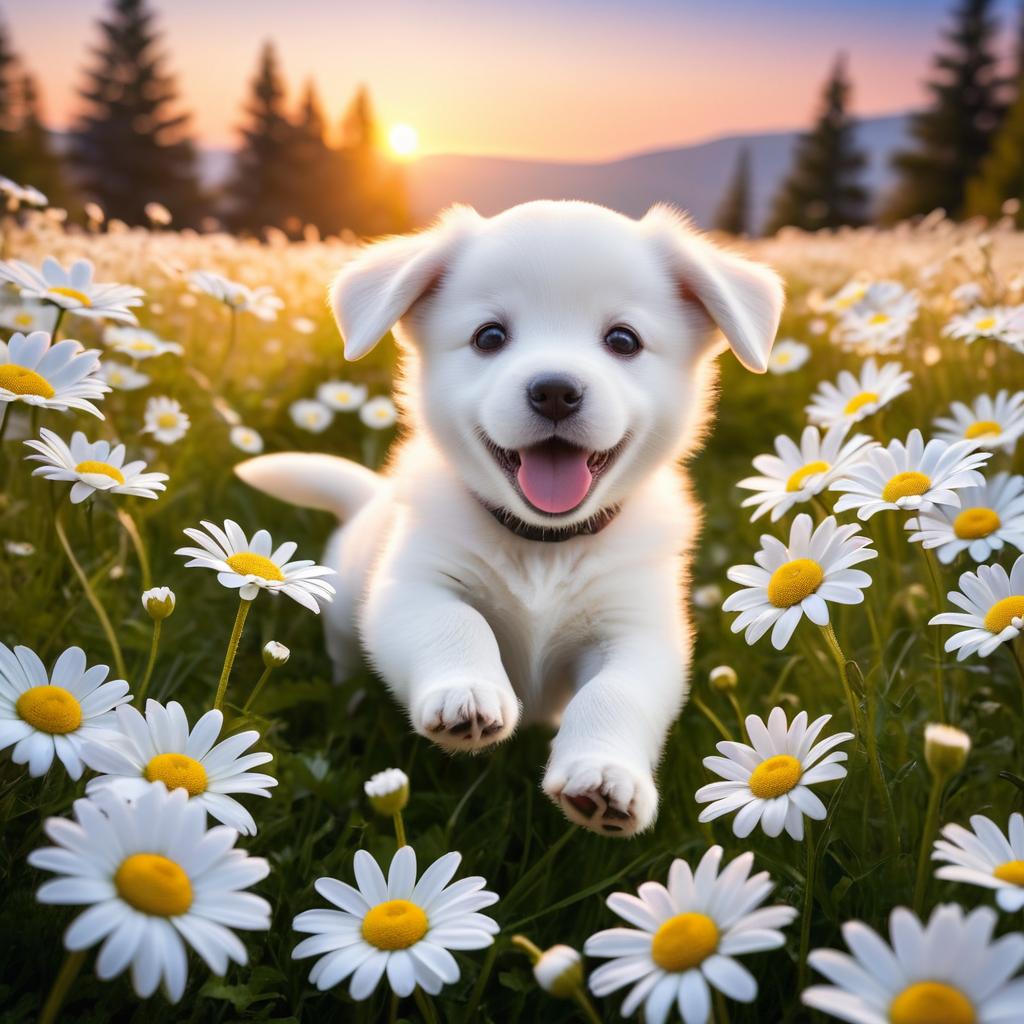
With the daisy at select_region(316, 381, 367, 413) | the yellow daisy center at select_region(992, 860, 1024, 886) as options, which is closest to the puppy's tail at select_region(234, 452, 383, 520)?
the daisy at select_region(316, 381, 367, 413)

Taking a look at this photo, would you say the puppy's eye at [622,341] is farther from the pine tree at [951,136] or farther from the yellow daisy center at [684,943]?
the pine tree at [951,136]

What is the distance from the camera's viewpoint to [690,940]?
3.67ft

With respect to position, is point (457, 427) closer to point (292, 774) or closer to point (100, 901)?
point (292, 774)

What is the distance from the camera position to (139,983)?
99 centimetres

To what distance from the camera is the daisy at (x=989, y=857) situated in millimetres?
1152

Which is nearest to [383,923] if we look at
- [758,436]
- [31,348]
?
[31,348]

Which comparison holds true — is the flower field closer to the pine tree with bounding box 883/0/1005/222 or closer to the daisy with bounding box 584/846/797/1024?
the daisy with bounding box 584/846/797/1024

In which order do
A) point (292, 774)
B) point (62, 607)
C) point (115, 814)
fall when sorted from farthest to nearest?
point (62, 607)
point (292, 774)
point (115, 814)

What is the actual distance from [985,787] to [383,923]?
1.41 metres

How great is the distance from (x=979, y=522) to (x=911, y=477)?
19 centimetres

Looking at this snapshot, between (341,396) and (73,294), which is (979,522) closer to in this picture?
(73,294)

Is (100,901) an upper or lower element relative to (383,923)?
upper

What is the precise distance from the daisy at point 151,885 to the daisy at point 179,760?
5.2 inches

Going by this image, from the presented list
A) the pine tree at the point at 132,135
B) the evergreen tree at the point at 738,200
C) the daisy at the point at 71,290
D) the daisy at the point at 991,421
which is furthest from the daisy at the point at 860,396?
the evergreen tree at the point at 738,200
